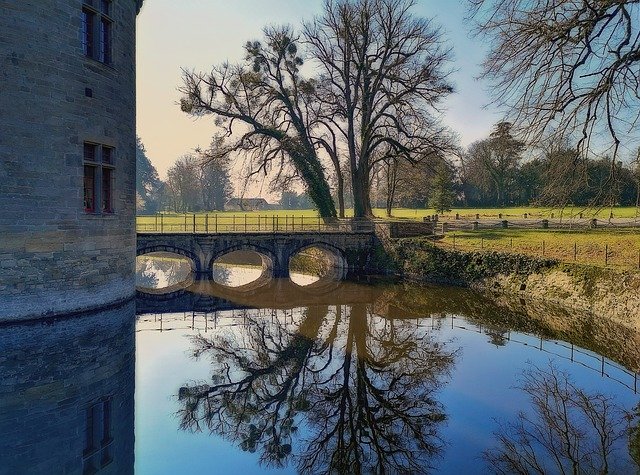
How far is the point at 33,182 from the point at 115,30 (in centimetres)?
574

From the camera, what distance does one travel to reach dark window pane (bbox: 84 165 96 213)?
531 inches

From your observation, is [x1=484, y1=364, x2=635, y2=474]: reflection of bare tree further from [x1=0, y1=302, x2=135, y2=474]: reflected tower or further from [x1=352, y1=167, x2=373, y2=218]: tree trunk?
[x1=352, y1=167, x2=373, y2=218]: tree trunk

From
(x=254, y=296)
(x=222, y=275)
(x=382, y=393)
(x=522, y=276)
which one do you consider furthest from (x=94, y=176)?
(x=522, y=276)

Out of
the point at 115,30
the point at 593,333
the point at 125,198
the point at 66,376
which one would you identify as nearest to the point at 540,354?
the point at 593,333

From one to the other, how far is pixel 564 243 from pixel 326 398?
1688 cm

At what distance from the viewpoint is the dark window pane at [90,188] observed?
13.5 metres

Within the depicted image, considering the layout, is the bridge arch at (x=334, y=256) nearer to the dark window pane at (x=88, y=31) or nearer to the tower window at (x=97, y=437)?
the dark window pane at (x=88, y=31)

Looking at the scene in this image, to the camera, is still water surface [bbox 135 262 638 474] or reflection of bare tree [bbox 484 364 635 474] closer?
reflection of bare tree [bbox 484 364 635 474]

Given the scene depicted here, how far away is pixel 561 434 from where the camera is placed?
23.1 ft

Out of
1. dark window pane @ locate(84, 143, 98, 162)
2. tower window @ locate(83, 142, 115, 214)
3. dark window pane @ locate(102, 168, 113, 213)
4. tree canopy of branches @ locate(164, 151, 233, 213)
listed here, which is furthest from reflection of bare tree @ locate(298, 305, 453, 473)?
tree canopy of branches @ locate(164, 151, 233, 213)

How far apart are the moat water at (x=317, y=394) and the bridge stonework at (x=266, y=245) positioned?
291 inches

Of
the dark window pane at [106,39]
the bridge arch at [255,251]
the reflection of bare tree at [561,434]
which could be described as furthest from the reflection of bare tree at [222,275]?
the reflection of bare tree at [561,434]

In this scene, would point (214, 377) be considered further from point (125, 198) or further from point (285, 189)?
point (285, 189)

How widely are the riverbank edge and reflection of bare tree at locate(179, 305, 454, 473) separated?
21.7 feet
